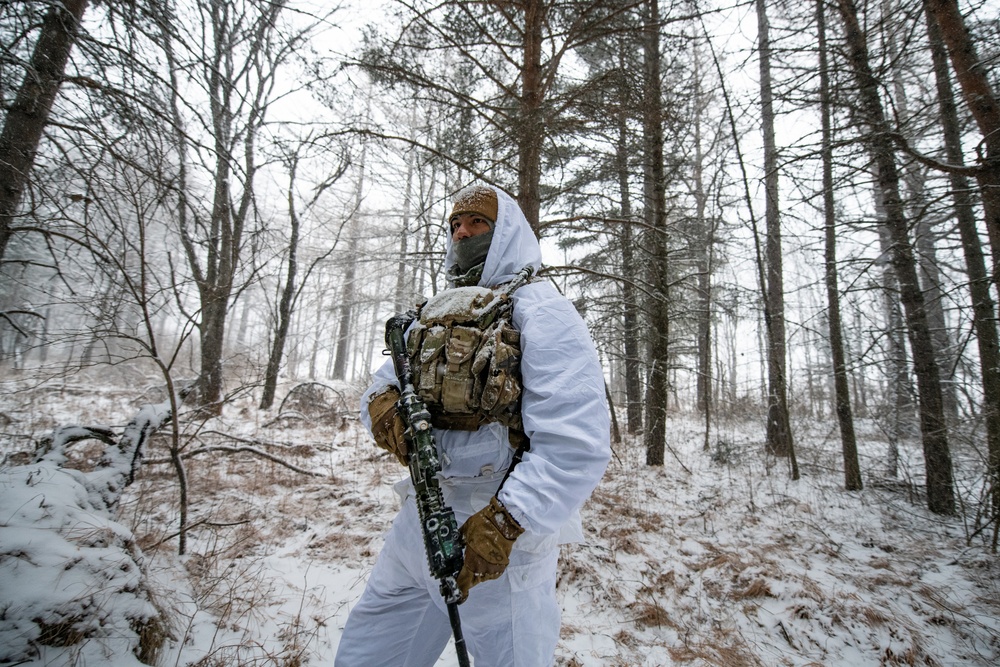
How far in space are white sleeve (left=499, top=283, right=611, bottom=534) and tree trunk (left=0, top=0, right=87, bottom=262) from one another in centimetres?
361

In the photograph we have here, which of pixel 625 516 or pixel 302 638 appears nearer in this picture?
pixel 302 638

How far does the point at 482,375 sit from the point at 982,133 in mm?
4541

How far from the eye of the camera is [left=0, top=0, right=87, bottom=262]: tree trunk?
2.68m

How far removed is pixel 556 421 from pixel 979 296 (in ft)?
19.3

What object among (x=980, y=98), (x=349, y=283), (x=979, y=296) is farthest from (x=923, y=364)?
(x=349, y=283)

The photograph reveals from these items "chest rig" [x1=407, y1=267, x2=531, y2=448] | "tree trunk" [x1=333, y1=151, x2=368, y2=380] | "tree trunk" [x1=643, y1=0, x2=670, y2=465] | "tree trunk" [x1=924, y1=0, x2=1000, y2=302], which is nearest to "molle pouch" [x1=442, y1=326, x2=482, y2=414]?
"chest rig" [x1=407, y1=267, x2=531, y2=448]

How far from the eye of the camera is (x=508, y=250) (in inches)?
73.9

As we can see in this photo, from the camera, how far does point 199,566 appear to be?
3.07 m

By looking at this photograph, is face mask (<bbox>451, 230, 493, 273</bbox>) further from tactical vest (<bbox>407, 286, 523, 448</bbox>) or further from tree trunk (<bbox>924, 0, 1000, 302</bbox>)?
tree trunk (<bbox>924, 0, 1000, 302</bbox>)

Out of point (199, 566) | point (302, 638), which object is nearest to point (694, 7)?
point (302, 638)

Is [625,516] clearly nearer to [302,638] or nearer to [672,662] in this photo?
[672,662]

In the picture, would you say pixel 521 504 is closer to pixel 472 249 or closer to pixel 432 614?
pixel 432 614

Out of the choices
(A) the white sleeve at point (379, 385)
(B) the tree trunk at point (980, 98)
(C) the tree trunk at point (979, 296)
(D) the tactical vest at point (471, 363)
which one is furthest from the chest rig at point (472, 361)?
(C) the tree trunk at point (979, 296)

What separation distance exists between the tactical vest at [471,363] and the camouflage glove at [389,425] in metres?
0.14
